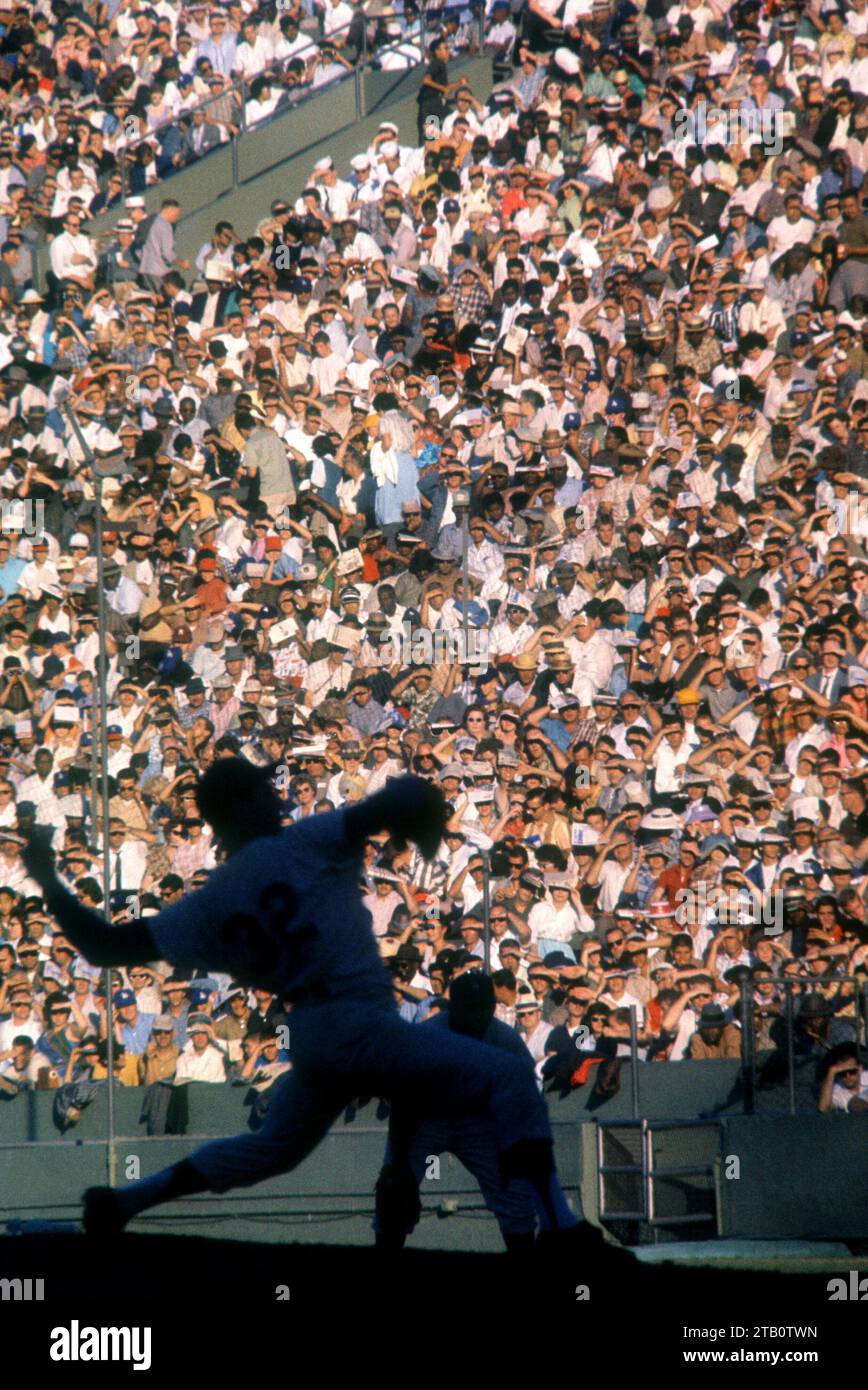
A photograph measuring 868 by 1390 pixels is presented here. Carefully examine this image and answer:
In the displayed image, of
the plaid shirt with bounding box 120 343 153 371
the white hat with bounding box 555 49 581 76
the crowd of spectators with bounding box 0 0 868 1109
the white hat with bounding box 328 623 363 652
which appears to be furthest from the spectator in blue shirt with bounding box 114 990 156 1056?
the white hat with bounding box 555 49 581 76

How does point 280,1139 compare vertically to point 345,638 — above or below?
below

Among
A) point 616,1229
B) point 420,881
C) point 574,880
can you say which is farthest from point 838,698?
point 616,1229

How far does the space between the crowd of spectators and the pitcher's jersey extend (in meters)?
4.91

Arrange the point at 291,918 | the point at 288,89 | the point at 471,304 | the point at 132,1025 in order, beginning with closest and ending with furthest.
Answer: the point at 291,918
the point at 132,1025
the point at 471,304
the point at 288,89

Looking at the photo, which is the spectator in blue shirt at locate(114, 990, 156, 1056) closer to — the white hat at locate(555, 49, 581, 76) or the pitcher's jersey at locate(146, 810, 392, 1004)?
the pitcher's jersey at locate(146, 810, 392, 1004)

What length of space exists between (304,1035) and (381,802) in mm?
795

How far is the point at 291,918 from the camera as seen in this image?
236 inches

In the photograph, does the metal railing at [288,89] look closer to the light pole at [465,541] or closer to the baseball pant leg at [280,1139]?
the light pole at [465,541]

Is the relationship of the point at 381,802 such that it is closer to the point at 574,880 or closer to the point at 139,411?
the point at 574,880

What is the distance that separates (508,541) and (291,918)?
29.5 ft

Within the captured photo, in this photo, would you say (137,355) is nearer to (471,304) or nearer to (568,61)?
(471,304)

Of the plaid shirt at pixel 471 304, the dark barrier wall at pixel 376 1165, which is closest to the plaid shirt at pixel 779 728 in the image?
the dark barrier wall at pixel 376 1165

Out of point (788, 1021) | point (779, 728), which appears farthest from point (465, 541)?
point (788, 1021)

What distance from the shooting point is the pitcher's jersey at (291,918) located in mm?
5996
